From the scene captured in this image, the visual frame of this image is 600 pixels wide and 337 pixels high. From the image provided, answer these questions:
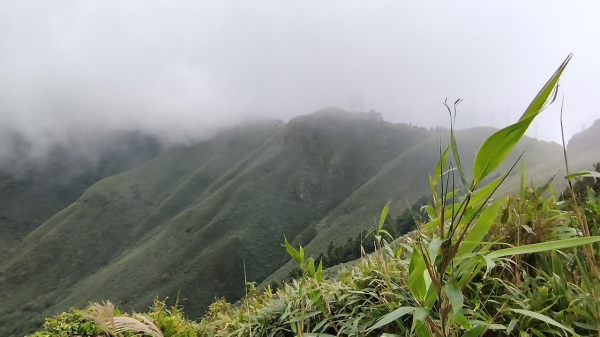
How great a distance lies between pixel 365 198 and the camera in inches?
3994

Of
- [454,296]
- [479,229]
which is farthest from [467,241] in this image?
[454,296]

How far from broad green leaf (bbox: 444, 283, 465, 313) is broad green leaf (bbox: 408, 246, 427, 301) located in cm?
9

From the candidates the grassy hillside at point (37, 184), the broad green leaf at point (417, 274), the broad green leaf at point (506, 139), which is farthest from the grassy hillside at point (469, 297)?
the grassy hillside at point (37, 184)

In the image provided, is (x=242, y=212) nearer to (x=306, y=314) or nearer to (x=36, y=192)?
(x=306, y=314)

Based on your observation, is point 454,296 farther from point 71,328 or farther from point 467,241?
point 71,328

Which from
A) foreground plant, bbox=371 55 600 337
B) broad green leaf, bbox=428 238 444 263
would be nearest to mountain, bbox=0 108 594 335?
foreground plant, bbox=371 55 600 337

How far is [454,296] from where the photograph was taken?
0.98m

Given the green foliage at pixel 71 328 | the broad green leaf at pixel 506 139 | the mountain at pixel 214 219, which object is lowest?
the mountain at pixel 214 219

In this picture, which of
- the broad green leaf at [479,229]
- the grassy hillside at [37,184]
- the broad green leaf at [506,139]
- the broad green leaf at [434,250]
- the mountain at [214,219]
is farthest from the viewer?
the grassy hillside at [37,184]

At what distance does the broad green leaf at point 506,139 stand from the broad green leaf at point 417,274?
12.7 inches

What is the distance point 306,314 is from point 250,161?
147 m

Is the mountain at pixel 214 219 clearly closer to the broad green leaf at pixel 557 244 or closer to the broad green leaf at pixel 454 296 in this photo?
the broad green leaf at pixel 454 296

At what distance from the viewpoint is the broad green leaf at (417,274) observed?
3.58ft

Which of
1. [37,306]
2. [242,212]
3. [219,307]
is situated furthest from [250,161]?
[219,307]
